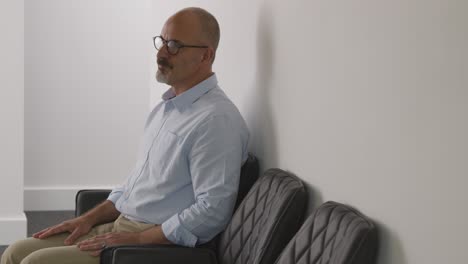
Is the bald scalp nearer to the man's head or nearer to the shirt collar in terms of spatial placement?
the man's head

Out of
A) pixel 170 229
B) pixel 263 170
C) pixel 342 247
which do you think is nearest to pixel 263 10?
pixel 263 170

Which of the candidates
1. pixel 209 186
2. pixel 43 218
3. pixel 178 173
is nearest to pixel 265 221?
pixel 209 186

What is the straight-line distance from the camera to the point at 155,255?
2.51m

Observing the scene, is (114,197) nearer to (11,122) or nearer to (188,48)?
(188,48)

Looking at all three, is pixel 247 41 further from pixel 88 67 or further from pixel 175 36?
pixel 88 67

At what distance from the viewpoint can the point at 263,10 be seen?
300 cm

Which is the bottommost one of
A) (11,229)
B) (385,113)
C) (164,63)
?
(11,229)

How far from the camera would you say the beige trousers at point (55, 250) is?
2682 millimetres

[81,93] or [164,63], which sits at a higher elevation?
[164,63]

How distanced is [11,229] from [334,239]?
12.3 ft

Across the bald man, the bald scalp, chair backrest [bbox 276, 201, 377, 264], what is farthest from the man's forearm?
chair backrest [bbox 276, 201, 377, 264]

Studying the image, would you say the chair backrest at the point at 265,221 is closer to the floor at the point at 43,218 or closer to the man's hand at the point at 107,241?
the man's hand at the point at 107,241

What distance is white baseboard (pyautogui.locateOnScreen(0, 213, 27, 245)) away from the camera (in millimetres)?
5270

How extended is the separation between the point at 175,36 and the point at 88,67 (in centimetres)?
370
